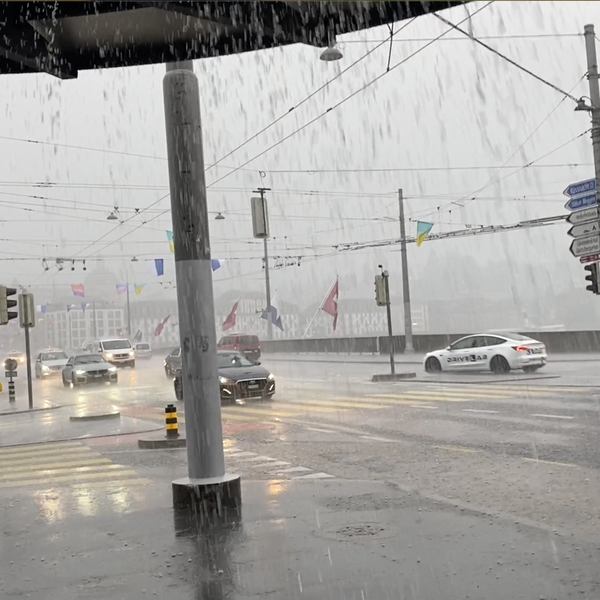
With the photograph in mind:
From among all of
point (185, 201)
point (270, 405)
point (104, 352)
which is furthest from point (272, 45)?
point (104, 352)

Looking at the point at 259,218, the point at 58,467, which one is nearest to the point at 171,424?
the point at 58,467

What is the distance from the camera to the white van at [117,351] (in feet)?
151

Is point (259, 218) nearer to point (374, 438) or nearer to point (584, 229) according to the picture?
point (584, 229)

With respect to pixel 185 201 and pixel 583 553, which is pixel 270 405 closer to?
pixel 185 201

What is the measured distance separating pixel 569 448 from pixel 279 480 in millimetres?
4416

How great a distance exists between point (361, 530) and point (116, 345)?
4198 centimetres

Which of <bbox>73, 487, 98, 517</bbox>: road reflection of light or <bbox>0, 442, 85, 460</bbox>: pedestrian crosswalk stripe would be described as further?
<bbox>0, 442, 85, 460</bbox>: pedestrian crosswalk stripe

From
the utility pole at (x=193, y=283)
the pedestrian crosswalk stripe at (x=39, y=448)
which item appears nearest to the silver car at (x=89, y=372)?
the pedestrian crosswalk stripe at (x=39, y=448)

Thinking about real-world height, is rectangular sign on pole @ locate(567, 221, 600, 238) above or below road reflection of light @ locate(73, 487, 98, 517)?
above

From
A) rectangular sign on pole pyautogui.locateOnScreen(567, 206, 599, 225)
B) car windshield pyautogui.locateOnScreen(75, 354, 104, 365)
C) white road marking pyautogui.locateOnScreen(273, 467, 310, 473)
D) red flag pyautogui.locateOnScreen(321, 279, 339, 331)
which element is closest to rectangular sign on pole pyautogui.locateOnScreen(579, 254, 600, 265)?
rectangular sign on pole pyautogui.locateOnScreen(567, 206, 599, 225)

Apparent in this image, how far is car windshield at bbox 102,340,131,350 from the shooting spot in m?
46.8

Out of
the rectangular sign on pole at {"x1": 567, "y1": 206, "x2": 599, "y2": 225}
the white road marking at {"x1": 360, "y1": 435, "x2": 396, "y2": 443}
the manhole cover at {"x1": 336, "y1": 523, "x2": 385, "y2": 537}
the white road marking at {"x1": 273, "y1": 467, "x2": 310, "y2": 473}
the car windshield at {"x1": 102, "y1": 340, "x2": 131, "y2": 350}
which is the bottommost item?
the white road marking at {"x1": 360, "y1": 435, "x2": 396, "y2": 443}

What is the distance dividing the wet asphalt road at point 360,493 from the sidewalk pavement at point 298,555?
0.07ft

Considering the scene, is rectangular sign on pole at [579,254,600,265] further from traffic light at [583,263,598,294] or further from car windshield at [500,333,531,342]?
car windshield at [500,333,531,342]
